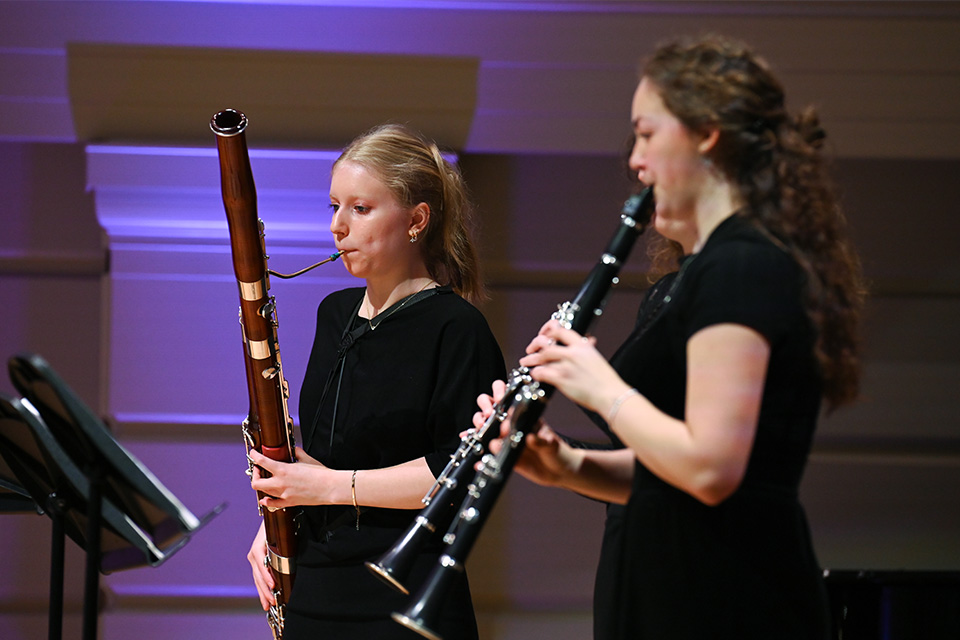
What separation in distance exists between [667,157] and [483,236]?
5.05ft

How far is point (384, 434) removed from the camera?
4.98ft

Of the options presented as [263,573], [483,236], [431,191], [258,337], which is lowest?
[263,573]

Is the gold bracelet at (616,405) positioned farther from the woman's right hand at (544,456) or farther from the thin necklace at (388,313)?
the thin necklace at (388,313)

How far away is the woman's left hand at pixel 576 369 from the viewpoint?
103cm

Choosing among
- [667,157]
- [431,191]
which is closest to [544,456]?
[667,157]

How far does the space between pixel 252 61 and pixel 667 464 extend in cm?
181

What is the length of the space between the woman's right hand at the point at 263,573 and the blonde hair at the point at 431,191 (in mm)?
559

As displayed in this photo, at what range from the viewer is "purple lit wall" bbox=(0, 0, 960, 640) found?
2.38 metres

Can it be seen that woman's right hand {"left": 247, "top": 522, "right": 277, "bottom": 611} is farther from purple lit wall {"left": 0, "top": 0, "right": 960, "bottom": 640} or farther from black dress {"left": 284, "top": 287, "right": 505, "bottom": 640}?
purple lit wall {"left": 0, "top": 0, "right": 960, "bottom": 640}

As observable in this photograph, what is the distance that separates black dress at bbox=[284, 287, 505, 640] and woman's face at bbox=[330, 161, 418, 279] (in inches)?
3.7

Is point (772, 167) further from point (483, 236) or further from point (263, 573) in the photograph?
point (483, 236)

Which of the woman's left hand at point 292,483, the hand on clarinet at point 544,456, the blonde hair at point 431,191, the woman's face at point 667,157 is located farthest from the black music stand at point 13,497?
the woman's face at point 667,157

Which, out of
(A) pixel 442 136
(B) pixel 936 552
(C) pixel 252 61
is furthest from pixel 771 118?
(B) pixel 936 552

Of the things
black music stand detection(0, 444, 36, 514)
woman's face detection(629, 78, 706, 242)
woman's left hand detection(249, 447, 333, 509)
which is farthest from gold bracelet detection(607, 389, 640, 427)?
black music stand detection(0, 444, 36, 514)
